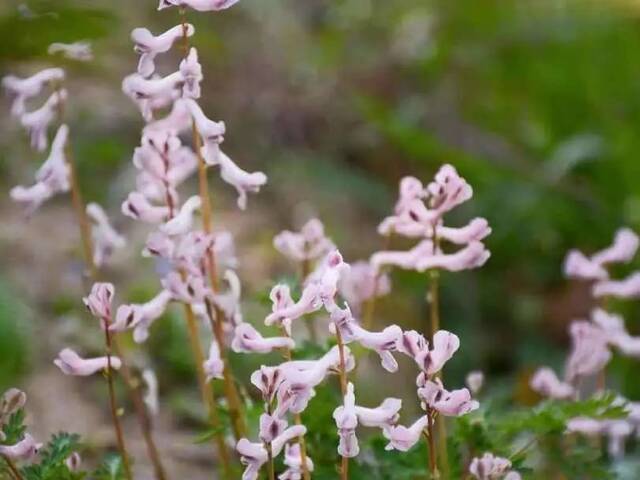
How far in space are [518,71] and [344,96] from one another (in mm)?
633

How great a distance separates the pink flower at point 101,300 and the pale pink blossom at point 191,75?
0.69 ft

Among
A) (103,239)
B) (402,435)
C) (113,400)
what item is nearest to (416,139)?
(103,239)

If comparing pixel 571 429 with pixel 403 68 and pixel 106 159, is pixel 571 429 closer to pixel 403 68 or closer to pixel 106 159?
pixel 106 159

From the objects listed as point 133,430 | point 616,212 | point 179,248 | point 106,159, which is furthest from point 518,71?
point 179,248

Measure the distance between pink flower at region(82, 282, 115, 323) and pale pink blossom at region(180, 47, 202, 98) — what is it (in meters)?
0.21

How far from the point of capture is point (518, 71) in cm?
415

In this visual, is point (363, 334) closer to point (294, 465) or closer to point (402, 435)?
point (402, 435)

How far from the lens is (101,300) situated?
118 cm

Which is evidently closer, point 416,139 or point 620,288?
point 620,288

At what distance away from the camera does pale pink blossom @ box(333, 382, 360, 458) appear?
1.05m

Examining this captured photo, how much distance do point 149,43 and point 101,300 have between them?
0.88 ft

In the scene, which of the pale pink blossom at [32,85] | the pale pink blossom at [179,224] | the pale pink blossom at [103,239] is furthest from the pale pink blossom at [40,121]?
the pale pink blossom at [179,224]

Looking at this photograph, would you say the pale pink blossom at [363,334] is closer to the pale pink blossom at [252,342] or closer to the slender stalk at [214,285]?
the pale pink blossom at [252,342]

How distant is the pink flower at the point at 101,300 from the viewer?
1172 millimetres
